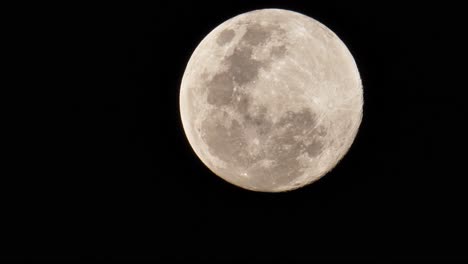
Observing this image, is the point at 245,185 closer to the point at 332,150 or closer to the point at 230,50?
the point at 332,150

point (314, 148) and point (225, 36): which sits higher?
point (225, 36)

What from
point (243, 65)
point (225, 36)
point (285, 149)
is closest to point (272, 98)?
Answer: point (243, 65)

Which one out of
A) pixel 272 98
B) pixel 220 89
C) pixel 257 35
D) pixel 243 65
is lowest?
pixel 272 98

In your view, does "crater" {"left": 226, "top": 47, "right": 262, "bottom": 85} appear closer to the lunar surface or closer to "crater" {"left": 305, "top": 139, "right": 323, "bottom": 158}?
the lunar surface

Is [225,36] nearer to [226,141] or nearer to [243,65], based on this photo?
[243,65]

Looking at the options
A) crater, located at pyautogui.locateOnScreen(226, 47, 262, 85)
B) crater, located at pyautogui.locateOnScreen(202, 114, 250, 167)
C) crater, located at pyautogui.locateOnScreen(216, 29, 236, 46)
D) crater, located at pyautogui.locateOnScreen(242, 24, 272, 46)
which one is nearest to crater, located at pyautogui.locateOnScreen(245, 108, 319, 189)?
crater, located at pyautogui.locateOnScreen(202, 114, 250, 167)

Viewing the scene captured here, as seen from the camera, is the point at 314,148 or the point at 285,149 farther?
the point at 314,148

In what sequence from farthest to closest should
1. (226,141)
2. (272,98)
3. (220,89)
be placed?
(226,141) < (220,89) < (272,98)
